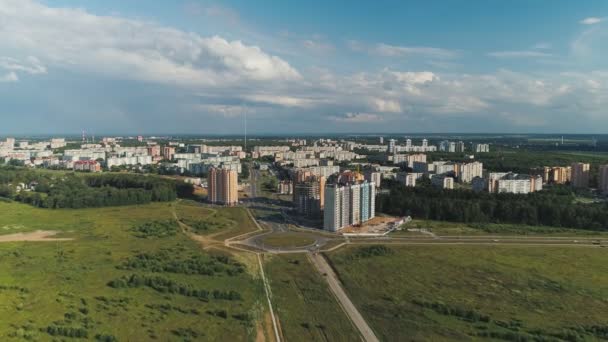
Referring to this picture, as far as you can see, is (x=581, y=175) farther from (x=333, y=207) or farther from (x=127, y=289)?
(x=127, y=289)

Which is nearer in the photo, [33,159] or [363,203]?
[363,203]

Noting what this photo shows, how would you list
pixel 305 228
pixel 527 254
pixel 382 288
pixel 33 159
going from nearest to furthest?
pixel 382 288
pixel 527 254
pixel 305 228
pixel 33 159

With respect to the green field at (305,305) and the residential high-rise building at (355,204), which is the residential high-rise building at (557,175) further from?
the green field at (305,305)

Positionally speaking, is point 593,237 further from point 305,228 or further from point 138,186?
point 138,186

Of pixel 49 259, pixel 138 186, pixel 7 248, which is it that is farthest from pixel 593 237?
pixel 138 186

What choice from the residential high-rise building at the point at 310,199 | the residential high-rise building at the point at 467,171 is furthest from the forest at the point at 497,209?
the residential high-rise building at the point at 467,171

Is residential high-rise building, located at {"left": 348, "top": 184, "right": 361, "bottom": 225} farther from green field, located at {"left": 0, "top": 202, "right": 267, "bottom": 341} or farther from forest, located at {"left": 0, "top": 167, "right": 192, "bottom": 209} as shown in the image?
forest, located at {"left": 0, "top": 167, "right": 192, "bottom": 209}
